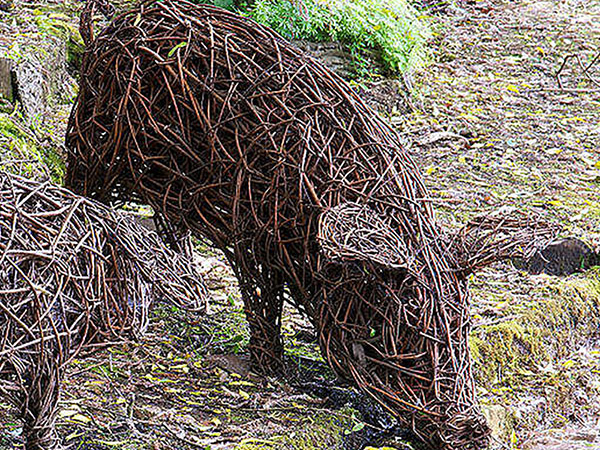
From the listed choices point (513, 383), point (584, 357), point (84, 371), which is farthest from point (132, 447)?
point (584, 357)

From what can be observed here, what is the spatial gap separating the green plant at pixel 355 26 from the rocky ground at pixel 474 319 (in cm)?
30

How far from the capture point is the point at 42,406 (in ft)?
8.18

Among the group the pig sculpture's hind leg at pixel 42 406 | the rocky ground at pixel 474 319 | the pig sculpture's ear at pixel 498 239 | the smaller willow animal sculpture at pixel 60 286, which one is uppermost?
the pig sculpture's ear at pixel 498 239

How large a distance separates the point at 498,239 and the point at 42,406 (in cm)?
183

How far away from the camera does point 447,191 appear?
595cm

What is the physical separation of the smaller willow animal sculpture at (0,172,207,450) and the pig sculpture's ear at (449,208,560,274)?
1.09 m

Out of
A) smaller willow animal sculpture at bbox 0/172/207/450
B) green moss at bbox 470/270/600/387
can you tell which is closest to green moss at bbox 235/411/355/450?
smaller willow animal sculpture at bbox 0/172/207/450

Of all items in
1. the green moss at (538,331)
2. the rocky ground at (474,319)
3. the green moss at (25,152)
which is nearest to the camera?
the rocky ground at (474,319)

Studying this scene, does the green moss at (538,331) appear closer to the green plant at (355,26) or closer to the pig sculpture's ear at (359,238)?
the pig sculpture's ear at (359,238)

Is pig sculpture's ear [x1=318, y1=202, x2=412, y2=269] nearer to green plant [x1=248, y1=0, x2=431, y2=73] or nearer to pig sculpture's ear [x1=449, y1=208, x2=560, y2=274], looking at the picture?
pig sculpture's ear [x1=449, y1=208, x2=560, y2=274]

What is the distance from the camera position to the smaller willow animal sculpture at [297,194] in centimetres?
304

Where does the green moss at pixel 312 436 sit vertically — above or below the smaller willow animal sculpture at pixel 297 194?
below

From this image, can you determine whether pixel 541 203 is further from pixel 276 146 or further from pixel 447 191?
pixel 276 146

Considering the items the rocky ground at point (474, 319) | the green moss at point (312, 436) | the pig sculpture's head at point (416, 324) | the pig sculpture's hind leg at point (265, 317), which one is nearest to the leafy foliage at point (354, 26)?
the rocky ground at point (474, 319)
